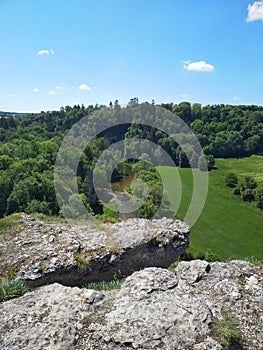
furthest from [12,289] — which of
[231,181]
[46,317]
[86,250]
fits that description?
[231,181]

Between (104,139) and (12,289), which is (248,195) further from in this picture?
(12,289)

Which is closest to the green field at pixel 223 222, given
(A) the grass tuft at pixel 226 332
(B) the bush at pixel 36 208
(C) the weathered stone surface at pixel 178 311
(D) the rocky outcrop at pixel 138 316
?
(B) the bush at pixel 36 208

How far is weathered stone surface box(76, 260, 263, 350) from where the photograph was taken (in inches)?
234

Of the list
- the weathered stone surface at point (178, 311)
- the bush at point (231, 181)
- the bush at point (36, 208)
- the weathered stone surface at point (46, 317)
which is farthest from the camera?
the bush at point (231, 181)

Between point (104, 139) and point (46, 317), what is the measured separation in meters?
89.9

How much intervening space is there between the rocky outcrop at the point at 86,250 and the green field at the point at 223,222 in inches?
1028

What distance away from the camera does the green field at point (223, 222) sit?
158 feet

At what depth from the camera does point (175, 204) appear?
194ft

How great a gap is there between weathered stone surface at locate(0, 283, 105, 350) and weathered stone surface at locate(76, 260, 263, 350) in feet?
1.16

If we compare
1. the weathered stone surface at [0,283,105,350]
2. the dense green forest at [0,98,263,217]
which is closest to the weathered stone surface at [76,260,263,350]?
the weathered stone surface at [0,283,105,350]

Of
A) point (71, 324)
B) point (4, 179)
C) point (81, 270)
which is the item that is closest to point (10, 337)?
point (71, 324)

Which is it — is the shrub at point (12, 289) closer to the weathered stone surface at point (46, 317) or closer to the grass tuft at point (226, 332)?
the weathered stone surface at point (46, 317)

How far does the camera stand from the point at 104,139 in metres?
94.8

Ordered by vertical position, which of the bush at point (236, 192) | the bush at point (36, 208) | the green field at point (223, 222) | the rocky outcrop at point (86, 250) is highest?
the rocky outcrop at point (86, 250)
